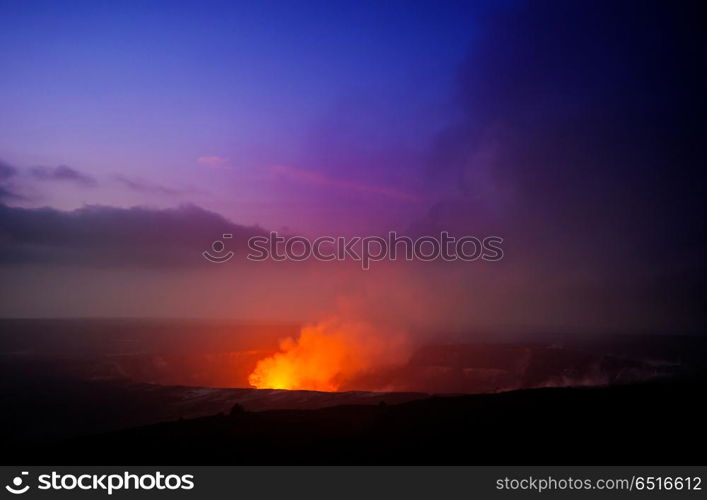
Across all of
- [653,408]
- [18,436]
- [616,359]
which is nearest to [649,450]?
[653,408]

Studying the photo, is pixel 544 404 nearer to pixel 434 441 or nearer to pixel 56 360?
pixel 434 441

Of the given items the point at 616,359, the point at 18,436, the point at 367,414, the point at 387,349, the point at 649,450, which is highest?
the point at 387,349

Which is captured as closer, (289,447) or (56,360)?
(289,447)

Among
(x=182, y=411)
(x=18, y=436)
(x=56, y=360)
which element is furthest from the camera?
(x=56, y=360)

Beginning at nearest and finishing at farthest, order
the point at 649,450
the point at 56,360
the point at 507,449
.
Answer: the point at 649,450 → the point at 507,449 → the point at 56,360
